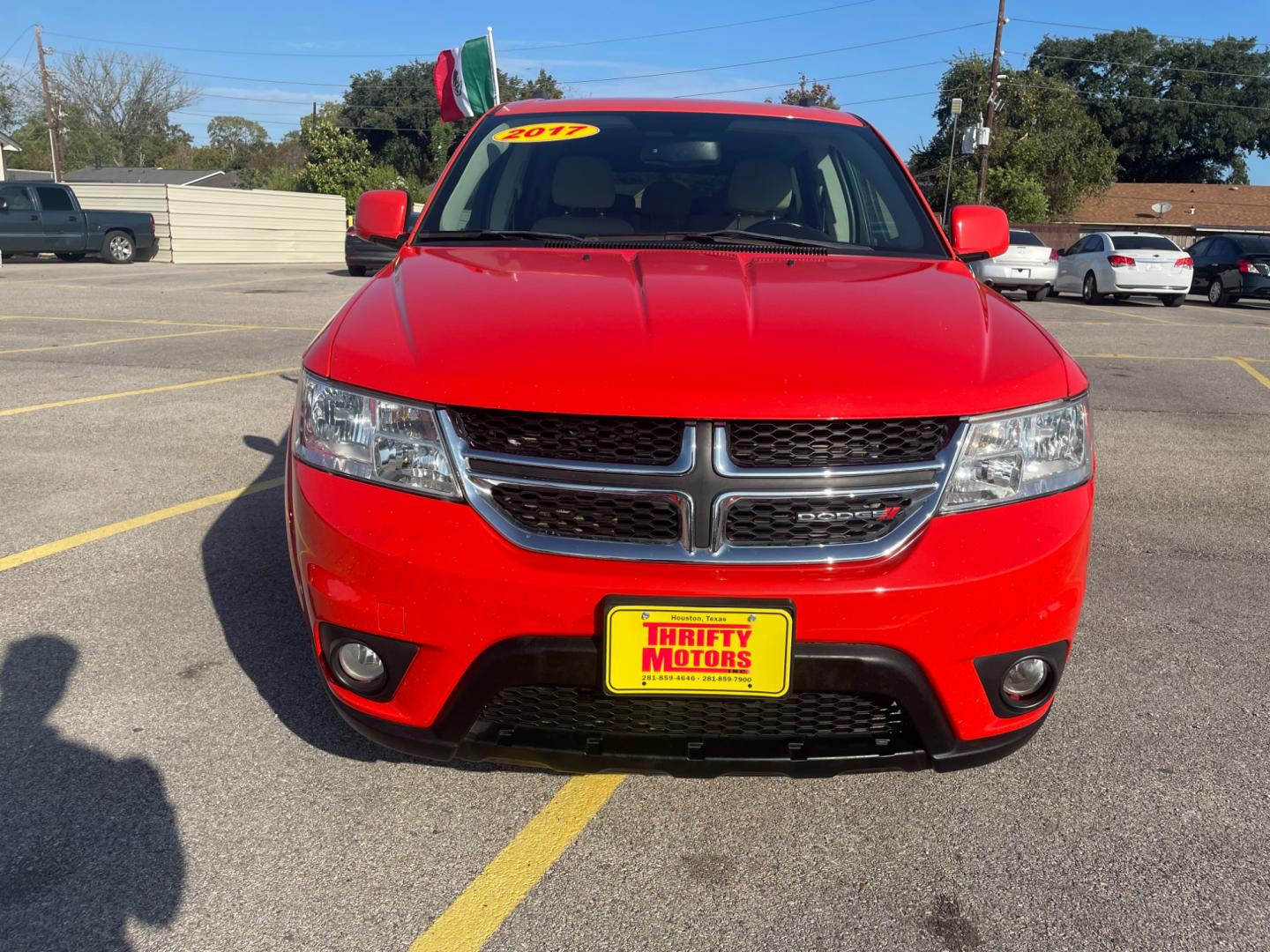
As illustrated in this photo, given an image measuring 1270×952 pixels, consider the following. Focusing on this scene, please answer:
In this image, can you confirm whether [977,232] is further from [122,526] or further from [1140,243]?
[1140,243]

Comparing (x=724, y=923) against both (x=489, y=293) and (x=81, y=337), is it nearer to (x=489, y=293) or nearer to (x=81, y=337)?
(x=489, y=293)

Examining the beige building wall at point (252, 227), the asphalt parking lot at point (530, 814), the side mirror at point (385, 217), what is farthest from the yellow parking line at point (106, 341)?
the beige building wall at point (252, 227)

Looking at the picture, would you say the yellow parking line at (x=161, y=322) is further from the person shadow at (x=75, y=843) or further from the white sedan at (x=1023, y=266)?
the white sedan at (x=1023, y=266)

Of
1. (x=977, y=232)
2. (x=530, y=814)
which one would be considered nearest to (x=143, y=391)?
(x=977, y=232)

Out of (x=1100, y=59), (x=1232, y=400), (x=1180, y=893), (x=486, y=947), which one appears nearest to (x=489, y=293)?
(x=486, y=947)

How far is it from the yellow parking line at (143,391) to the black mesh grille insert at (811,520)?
20.1 ft

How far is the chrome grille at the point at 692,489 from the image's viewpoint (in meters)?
2.18

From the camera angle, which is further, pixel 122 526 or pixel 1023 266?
pixel 1023 266

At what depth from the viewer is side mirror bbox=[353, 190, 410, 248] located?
12.3ft

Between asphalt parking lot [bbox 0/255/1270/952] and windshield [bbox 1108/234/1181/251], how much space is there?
58.1 feet

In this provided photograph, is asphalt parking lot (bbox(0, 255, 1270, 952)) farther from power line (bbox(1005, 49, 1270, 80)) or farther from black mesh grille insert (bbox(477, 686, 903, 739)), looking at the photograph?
power line (bbox(1005, 49, 1270, 80))

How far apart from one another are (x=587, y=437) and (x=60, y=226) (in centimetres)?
2591

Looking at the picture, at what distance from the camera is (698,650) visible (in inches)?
84.2

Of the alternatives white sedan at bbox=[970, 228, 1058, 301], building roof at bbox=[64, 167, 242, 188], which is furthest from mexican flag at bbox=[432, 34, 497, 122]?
building roof at bbox=[64, 167, 242, 188]
